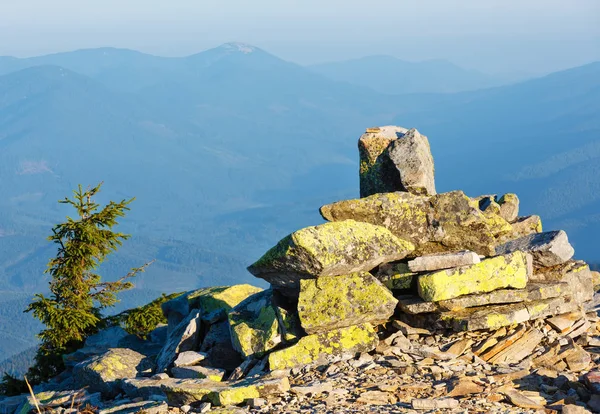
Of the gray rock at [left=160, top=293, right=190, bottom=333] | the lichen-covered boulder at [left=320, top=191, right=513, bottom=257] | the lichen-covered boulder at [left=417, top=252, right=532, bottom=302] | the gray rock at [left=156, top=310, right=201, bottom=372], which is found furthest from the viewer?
the gray rock at [left=160, top=293, right=190, bottom=333]

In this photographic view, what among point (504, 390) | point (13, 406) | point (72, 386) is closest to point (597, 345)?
point (504, 390)

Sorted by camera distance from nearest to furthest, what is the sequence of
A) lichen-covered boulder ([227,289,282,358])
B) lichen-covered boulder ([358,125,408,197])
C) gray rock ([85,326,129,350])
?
lichen-covered boulder ([227,289,282,358]) < lichen-covered boulder ([358,125,408,197]) < gray rock ([85,326,129,350])

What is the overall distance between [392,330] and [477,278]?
2.47 meters

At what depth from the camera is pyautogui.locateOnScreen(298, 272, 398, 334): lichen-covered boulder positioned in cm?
1692

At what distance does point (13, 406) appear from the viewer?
22.0 meters

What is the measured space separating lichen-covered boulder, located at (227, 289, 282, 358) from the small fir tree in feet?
38.5

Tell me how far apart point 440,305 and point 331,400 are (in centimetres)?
440

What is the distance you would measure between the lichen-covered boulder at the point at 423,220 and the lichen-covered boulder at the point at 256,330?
3.20 m

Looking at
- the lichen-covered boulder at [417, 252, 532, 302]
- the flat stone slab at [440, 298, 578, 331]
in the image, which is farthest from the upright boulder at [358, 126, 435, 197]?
the flat stone slab at [440, 298, 578, 331]

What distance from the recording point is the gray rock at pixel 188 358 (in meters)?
18.7

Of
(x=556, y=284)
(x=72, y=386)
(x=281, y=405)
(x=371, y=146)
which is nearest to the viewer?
(x=281, y=405)

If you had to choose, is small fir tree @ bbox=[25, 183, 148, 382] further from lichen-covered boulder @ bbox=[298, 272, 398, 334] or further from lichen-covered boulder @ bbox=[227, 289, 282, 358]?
lichen-covered boulder @ bbox=[298, 272, 398, 334]

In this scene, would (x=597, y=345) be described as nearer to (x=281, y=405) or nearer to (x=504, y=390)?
(x=504, y=390)

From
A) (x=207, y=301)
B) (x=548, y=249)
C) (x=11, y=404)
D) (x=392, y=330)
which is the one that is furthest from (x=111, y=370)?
(x=548, y=249)
